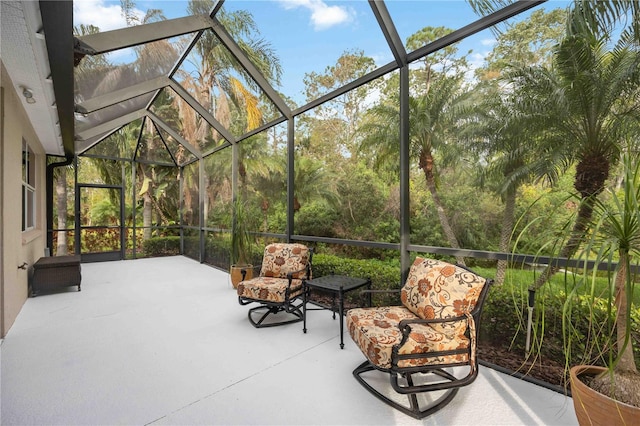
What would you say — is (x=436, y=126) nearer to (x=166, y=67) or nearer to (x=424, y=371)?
(x=424, y=371)

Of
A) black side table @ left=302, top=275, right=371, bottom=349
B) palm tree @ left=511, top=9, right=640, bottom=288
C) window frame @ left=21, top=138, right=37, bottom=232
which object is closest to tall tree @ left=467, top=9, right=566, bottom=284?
palm tree @ left=511, top=9, right=640, bottom=288

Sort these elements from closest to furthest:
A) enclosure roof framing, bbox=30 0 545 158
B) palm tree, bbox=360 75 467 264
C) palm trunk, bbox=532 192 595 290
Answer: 1. palm trunk, bbox=532 192 595 290
2. enclosure roof framing, bbox=30 0 545 158
3. palm tree, bbox=360 75 467 264

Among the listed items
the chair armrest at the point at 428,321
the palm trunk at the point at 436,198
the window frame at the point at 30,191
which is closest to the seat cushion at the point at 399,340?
the chair armrest at the point at 428,321

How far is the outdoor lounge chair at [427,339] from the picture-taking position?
1.95m

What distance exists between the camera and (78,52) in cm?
276

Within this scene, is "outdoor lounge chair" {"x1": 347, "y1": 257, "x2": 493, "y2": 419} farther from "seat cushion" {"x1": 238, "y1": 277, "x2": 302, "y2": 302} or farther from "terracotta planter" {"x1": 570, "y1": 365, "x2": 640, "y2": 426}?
"seat cushion" {"x1": 238, "y1": 277, "x2": 302, "y2": 302}

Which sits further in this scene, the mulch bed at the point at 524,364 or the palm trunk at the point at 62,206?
the palm trunk at the point at 62,206

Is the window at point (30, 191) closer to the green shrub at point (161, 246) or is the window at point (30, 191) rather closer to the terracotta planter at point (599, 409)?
the green shrub at point (161, 246)

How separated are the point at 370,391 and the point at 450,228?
11.3ft

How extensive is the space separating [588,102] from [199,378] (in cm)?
405

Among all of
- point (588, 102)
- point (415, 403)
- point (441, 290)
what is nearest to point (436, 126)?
point (588, 102)

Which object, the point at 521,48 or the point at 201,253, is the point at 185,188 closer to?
the point at 201,253

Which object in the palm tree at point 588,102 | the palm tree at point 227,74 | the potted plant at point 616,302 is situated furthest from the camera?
the palm tree at point 227,74

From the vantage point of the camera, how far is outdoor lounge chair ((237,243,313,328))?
11.3ft
